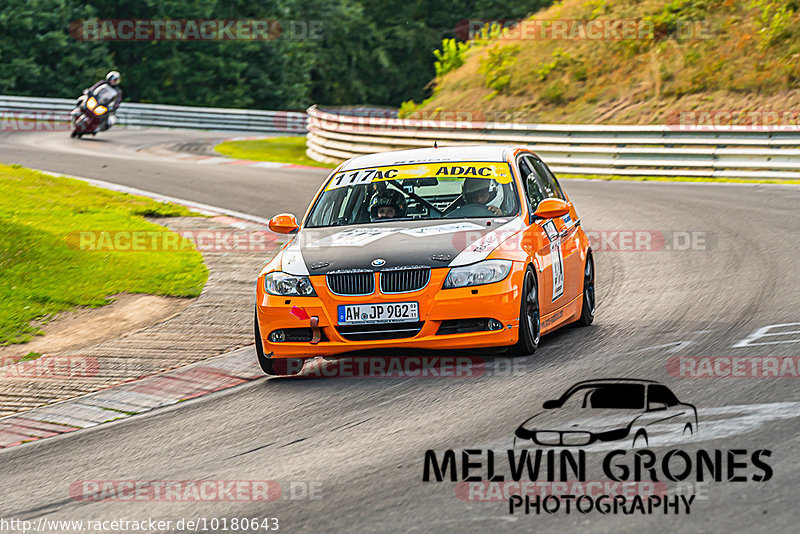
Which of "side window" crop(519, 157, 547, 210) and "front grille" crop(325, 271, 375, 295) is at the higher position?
"side window" crop(519, 157, 547, 210)

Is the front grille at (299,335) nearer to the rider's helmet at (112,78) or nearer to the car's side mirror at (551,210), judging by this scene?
the car's side mirror at (551,210)

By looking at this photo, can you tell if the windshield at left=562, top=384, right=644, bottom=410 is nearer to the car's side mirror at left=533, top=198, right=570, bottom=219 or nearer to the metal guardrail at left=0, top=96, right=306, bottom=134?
the car's side mirror at left=533, top=198, right=570, bottom=219

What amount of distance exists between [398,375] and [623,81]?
925 inches

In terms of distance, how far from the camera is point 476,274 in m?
8.05

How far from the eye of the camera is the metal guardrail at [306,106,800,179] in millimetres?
22656

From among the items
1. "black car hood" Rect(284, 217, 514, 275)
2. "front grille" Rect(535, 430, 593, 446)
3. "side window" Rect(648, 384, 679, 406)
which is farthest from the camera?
"black car hood" Rect(284, 217, 514, 275)

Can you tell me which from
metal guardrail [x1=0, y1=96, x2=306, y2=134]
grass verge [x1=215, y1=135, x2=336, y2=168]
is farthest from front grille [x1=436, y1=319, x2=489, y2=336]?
metal guardrail [x1=0, y1=96, x2=306, y2=134]

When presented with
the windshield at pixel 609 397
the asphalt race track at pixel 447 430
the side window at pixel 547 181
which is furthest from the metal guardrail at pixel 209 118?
the windshield at pixel 609 397

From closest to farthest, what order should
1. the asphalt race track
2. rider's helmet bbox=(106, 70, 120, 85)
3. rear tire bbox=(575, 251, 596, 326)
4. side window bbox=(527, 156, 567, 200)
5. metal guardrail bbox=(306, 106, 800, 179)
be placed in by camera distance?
the asphalt race track → rear tire bbox=(575, 251, 596, 326) → side window bbox=(527, 156, 567, 200) → metal guardrail bbox=(306, 106, 800, 179) → rider's helmet bbox=(106, 70, 120, 85)

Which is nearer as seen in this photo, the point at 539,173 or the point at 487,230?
the point at 487,230

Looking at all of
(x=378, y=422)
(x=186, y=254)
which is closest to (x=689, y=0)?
(x=186, y=254)

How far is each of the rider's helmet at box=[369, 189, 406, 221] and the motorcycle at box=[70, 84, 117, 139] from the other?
26524 mm

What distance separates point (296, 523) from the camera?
512 cm

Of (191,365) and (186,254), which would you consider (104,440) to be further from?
(186,254)
